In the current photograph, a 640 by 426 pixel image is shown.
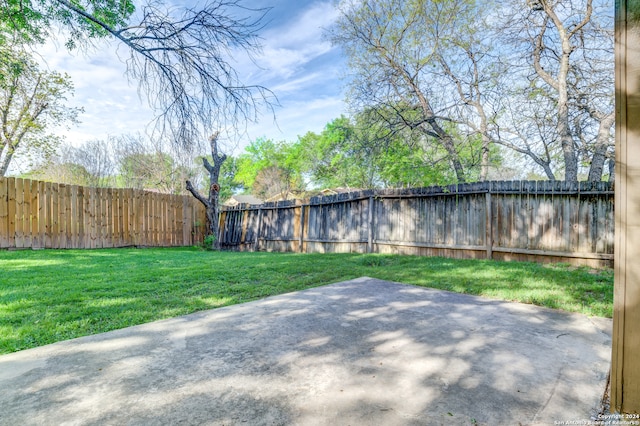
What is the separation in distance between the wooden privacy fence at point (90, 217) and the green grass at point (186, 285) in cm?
105

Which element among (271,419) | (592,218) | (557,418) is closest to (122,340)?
(271,419)

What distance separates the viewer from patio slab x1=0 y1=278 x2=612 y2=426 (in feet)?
4.00

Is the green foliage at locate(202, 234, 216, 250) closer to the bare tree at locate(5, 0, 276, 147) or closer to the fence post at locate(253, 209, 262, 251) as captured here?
the fence post at locate(253, 209, 262, 251)

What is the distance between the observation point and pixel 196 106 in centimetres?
243

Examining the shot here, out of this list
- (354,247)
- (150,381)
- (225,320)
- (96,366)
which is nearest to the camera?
(150,381)

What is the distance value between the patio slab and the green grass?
387 millimetres

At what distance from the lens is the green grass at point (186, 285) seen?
234cm

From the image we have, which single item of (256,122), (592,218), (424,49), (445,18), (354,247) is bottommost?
(354,247)

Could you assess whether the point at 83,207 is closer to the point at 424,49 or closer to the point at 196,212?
the point at 196,212

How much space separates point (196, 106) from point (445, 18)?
306 inches

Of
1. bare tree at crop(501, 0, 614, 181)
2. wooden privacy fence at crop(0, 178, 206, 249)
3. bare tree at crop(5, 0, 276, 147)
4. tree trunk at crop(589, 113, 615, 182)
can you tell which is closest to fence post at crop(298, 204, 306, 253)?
wooden privacy fence at crop(0, 178, 206, 249)

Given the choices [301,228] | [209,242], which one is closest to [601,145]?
[301,228]

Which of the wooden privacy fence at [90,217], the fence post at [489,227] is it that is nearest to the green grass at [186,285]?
the fence post at [489,227]

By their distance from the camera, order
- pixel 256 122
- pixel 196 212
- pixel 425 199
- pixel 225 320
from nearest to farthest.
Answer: pixel 225 320 < pixel 256 122 < pixel 425 199 < pixel 196 212
